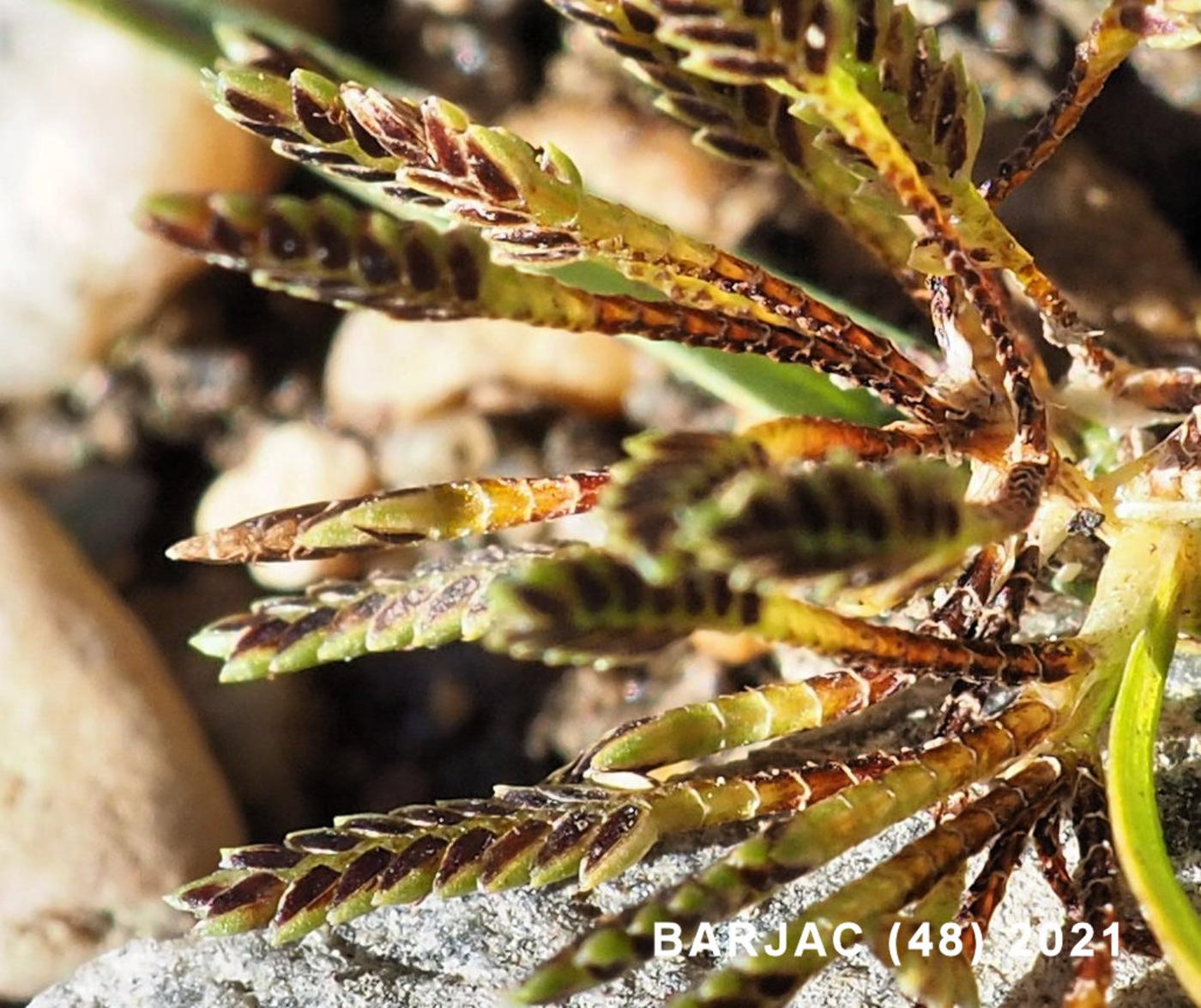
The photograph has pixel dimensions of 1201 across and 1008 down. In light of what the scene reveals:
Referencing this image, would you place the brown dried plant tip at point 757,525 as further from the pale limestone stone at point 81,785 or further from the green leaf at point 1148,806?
the pale limestone stone at point 81,785

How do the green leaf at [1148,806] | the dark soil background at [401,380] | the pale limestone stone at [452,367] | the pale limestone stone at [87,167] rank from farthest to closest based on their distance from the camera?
the pale limestone stone at [87,167], the pale limestone stone at [452,367], the dark soil background at [401,380], the green leaf at [1148,806]

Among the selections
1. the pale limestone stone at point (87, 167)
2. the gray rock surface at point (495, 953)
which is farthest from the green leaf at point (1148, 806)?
the pale limestone stone at point (87, 167)

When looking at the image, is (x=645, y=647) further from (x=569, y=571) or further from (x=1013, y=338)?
(x=1013, y=338)

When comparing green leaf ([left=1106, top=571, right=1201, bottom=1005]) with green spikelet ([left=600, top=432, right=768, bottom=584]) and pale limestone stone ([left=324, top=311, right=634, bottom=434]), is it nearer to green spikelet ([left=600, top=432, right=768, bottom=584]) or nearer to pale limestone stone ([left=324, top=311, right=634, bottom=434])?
green spikelet ([left=600, top=432, right=768, bottom=584])

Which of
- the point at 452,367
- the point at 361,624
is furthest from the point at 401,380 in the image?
the point at 361,624

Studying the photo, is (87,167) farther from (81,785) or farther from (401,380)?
(81,785)

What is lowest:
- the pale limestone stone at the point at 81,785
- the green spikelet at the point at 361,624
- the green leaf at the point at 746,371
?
the pale limestone stone at the point at 81,785
